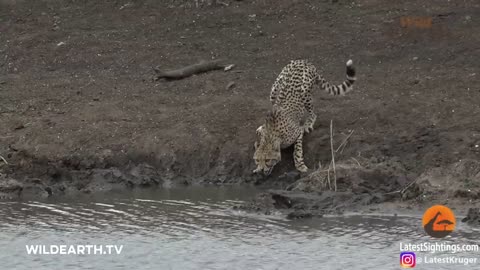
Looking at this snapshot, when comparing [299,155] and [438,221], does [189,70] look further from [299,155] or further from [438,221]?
[438,221]

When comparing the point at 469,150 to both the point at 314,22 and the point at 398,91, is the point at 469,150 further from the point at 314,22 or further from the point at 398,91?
the point at 314,22

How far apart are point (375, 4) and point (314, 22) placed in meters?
1.10

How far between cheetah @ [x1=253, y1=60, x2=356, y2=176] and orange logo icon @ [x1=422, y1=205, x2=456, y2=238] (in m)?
2.41

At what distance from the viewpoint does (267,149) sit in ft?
44.0

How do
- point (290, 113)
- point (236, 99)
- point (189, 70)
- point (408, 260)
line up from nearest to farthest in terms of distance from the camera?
1. point (408, 260)
2. point (290, 113)
3. point (236, 99)
4. point (189, 70)

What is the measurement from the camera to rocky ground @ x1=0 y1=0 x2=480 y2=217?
1263 centimetres

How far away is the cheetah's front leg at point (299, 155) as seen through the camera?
13.4 meters

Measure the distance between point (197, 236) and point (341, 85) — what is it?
4.28 meters

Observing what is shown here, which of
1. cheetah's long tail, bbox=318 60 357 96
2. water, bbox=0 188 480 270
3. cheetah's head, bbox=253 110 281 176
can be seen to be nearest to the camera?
water, bbox=0 188 480 270

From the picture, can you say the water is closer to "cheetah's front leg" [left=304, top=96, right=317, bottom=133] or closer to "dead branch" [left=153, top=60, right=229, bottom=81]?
"cheetah's front leg" [left=304, top=96, right=317, bottom=133]

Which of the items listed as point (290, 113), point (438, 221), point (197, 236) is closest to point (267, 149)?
point (290, 113)

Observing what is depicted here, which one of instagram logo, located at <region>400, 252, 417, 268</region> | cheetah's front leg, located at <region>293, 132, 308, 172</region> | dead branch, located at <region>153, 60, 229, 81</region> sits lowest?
instagram logo, located at <region>400, 252, 417, 268</region>

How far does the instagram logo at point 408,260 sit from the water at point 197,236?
0.23 feet

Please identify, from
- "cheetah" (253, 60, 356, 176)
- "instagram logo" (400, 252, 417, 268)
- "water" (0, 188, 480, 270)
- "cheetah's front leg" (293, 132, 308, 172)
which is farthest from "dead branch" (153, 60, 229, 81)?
"instagram logo" (400, 252, 417, 268)
